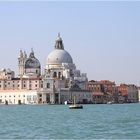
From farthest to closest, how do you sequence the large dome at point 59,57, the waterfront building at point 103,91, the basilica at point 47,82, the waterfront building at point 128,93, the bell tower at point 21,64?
the waterfront building at point 128,93
the waterfront building at point 103,91
the bell tower at point 21,64
the large dome at point 59,57
the basilica at point 47,82

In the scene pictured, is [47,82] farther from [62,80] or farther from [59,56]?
[59,56]

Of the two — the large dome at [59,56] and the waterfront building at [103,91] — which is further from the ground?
the large dome at [59,56]

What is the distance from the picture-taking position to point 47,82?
86750mm

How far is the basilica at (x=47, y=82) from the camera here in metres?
87.0

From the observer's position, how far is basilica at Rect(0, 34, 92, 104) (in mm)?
87000

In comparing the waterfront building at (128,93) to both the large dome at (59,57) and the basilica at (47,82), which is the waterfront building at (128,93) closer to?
the basilica at (47,82)

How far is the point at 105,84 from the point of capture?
105250mm

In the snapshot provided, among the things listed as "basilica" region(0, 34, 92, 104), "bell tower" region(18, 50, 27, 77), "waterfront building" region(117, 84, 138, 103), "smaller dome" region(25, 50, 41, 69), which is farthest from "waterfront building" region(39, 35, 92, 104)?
"waterfront building" region(117, 84, 138, 103)

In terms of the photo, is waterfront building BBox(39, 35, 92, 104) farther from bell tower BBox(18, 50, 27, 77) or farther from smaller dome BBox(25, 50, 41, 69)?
bell tower BBox(18, 50, 27, 77)

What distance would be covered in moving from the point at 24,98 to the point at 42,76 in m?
4.41

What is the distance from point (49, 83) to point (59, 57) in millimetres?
6310

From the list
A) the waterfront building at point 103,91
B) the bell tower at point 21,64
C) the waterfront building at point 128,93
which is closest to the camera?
the bell tower at point 21,64

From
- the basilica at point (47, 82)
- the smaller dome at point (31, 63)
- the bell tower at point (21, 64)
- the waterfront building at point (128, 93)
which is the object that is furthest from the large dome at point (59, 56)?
the waterfront building at point (128, 93)

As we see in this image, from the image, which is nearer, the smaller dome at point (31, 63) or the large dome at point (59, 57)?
the large dome at point (59, 57)
